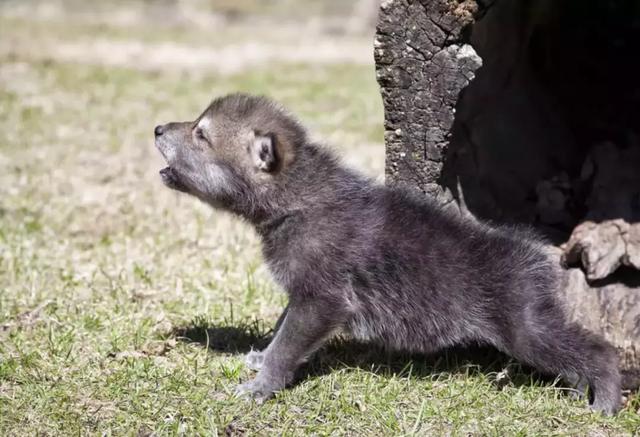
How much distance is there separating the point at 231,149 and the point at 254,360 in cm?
112

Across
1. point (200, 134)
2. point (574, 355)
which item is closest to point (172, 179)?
point (200, 134)

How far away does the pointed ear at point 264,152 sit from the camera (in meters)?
4.59

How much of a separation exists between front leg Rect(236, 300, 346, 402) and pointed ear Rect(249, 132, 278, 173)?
0.75 m

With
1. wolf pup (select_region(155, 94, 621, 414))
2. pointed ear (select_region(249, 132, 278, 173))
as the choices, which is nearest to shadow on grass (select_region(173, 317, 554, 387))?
wolf pup (select_region(155, 94, 621, 414))

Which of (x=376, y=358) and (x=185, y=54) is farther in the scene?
(x=185, y=54)

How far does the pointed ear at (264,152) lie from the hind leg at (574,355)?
152 centimetres

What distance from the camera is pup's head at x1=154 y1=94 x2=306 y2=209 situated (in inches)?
184

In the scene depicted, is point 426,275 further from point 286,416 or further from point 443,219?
point 286,416

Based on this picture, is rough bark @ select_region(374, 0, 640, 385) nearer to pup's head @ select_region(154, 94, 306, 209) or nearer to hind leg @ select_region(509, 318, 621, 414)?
hind leg @ select_region(509, 318, 621, 414)

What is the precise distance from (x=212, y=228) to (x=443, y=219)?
108 inches

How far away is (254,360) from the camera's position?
4688 mm

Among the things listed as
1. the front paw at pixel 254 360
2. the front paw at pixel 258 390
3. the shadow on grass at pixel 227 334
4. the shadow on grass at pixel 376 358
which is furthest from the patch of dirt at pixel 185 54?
the front paw at pixel 258 390

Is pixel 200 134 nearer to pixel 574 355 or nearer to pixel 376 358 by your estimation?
pixel 376 358

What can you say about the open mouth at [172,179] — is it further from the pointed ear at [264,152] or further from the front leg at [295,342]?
the front leg at [295,342]
